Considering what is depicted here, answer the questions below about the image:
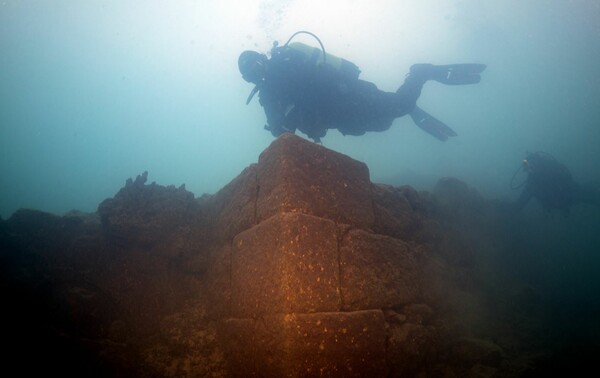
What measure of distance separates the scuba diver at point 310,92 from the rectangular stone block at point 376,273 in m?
3.29

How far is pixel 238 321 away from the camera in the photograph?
283cm

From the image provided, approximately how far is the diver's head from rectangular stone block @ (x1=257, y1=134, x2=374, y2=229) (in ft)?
9.45

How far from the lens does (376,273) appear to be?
2963 millimetres

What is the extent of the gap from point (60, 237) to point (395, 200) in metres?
4.88

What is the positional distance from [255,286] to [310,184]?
3.68 feet

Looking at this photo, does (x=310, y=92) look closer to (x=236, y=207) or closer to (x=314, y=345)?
(x=236, y=207)

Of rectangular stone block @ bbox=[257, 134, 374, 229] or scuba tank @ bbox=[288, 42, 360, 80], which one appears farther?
scuba tank @ bbox=[288, 42, 360, 80]

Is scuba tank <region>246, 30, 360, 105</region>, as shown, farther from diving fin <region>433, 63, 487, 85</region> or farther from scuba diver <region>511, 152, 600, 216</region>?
scuba diver <region>511, 152, 600, 216</region>

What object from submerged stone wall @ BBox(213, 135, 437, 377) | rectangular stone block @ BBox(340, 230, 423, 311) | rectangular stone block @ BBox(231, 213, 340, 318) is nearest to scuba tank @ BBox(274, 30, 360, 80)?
submerged stone wall @ BBox(213, 135, 437, 377)

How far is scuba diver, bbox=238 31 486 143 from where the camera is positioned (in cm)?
558

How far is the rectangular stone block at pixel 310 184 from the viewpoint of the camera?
2832 mm

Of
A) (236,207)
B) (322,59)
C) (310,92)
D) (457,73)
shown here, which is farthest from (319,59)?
(457,73)

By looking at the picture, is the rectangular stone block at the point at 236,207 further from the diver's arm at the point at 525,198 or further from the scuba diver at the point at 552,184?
the scuba diver at the point at 552,184

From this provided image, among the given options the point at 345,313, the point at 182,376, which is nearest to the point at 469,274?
the point at 345,313
